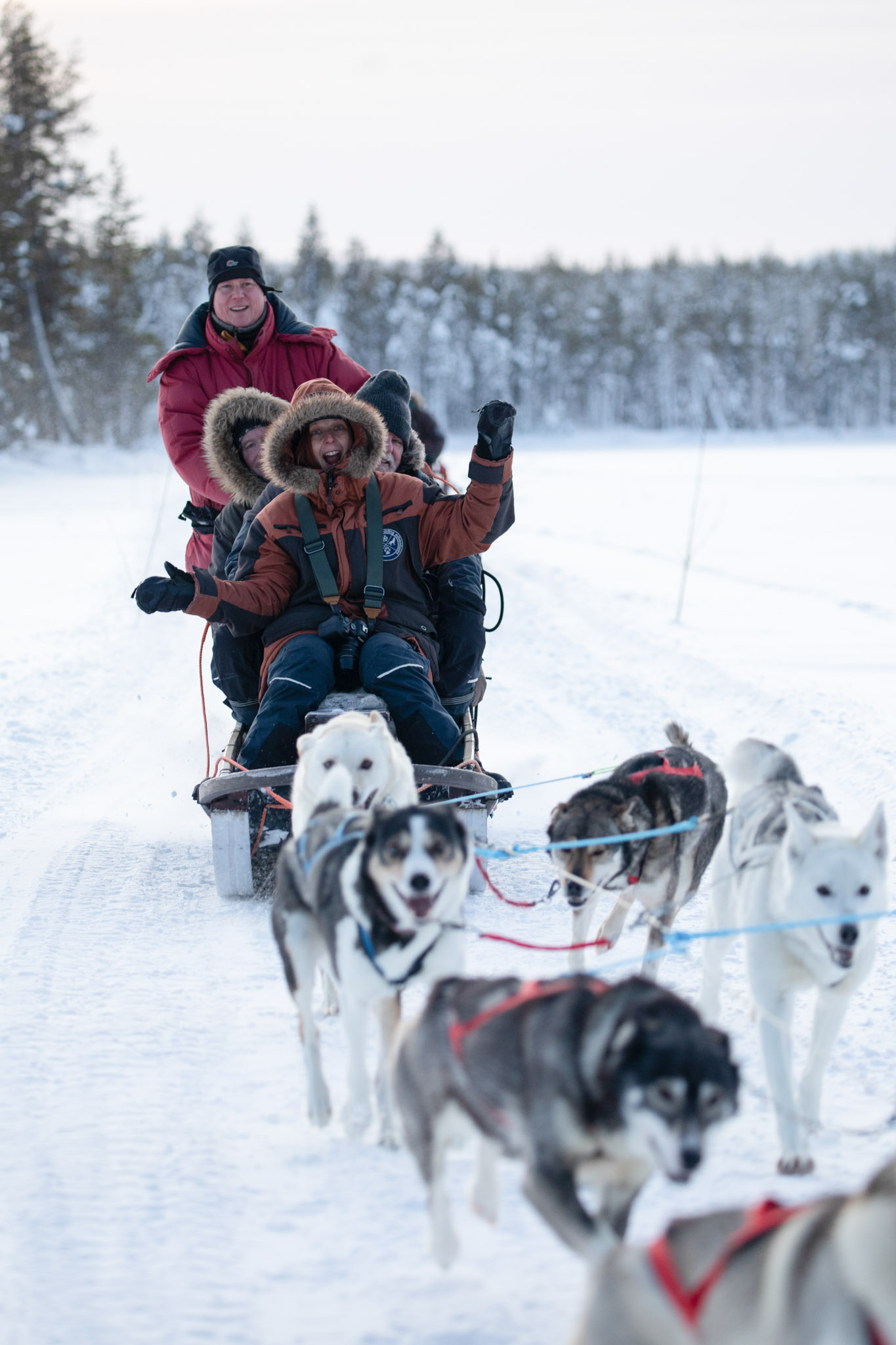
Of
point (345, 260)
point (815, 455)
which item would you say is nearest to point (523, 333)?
point (345, 260)

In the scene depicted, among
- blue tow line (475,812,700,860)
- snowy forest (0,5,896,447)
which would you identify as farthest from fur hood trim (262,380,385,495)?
snowy forest (0,5,896,447)

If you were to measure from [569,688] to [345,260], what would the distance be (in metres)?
60.8

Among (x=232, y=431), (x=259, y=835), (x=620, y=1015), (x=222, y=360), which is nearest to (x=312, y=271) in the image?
(x=222, y=360)

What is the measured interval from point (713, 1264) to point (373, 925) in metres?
1.11

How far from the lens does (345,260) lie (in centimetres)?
6278

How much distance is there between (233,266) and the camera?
5.60 meters

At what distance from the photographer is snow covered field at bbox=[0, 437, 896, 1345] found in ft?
6.35

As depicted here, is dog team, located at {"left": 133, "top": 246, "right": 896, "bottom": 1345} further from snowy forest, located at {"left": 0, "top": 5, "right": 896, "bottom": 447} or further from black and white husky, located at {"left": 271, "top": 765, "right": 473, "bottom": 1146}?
snowy forest, located at {"left": 0, "top": 5, "right": 896, "bottom": 447}

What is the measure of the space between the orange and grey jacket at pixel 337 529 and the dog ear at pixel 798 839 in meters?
2.26

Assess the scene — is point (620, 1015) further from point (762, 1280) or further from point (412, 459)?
Result: point (412, 459)

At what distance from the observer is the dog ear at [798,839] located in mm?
2297

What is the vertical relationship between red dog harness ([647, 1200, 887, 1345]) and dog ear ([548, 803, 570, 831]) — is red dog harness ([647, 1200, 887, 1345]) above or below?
above

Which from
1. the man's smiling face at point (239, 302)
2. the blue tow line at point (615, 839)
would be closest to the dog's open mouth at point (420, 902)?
the blue tow line at point (615, 839)

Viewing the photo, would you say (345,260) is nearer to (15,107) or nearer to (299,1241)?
(15,107)
